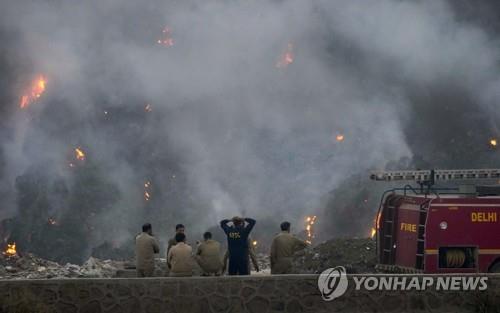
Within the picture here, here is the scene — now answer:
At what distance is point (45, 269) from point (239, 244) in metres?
12.5

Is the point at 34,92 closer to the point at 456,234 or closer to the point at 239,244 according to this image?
the point at 456,234

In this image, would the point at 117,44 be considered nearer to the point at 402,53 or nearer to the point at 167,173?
the point at 167,173

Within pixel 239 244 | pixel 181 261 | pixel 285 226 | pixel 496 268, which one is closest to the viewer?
pixel 181 261

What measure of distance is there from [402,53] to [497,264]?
100.0ft

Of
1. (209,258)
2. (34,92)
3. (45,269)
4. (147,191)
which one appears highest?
(34,92)

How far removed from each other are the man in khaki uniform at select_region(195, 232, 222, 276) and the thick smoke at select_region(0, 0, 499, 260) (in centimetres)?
2438

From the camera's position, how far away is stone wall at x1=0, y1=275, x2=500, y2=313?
11.1 meters

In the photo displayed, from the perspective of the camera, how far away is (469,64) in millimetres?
42406

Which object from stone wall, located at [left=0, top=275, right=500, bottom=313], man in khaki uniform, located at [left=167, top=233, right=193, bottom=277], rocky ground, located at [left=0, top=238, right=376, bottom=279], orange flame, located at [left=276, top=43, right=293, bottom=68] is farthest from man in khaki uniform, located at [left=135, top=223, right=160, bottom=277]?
orange flame, located at [left=276, top=43, right=293, bottom=68]

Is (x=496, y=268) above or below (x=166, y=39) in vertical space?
below

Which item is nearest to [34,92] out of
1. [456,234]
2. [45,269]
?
[45,269]

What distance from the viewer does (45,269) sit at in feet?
74.5

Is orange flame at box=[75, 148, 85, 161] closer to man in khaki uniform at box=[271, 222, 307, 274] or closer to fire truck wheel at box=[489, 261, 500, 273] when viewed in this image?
fire truck wheel at box=[489, 261, 500, 273]

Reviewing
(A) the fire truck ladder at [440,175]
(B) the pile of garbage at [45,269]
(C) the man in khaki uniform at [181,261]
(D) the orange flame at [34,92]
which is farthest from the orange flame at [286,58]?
(C) the man in khaki uniform at [181,261]
